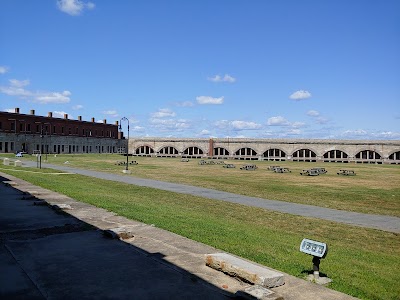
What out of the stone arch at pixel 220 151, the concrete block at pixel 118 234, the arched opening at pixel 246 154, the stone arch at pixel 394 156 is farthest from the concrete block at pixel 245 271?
the stone arch at pixel 220 151

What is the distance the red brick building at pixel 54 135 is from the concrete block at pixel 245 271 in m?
55.8

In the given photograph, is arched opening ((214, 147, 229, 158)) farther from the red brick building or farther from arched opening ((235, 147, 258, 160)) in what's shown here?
the red brick building

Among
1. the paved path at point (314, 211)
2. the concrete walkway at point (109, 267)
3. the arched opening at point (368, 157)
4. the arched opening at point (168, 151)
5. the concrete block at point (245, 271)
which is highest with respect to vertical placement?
the arched opening at point (168, 151)

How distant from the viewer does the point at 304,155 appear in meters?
78.5

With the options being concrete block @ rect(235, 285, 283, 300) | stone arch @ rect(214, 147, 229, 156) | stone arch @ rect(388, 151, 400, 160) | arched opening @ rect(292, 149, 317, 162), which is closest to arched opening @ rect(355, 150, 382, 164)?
stone arch @ rect(388, 151, 400, 160)

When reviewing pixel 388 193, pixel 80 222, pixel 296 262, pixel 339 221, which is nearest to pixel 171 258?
pixel 296 262

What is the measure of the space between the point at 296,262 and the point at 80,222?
599 cm

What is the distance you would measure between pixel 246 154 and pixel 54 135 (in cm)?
4222

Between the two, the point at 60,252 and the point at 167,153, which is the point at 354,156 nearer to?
the point at 167,153

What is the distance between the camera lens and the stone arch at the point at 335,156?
7394 cm

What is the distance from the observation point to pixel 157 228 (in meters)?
9.70

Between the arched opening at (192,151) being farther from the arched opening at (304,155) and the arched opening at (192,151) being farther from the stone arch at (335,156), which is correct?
the stone arch at (335,156)

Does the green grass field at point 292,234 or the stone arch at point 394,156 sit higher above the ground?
the stone arch at point 394,156

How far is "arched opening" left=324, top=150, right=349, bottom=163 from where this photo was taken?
73.8m
